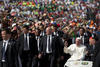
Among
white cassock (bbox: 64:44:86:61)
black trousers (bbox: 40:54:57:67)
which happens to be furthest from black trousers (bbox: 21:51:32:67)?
white cassock (bbox: 64:44:86:61)

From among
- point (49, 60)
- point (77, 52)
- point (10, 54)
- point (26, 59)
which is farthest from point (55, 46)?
point (10, 54)

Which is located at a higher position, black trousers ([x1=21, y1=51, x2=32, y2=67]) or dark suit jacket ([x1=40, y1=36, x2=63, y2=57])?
dark suit jacket ([x1=40, y1=36, x2=63, y2=57])

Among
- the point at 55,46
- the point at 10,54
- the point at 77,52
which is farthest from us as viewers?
the point at 55,46

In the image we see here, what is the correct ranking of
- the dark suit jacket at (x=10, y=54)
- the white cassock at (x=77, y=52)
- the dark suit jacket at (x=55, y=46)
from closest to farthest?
the dark suit jacket at (x=10, y=54) → the white cassock at (x=77, y=52) → the dark suit jacket at (x=55, y=46)

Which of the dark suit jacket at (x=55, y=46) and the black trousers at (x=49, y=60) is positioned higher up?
the dark suit jacket at (x=55, y=46)

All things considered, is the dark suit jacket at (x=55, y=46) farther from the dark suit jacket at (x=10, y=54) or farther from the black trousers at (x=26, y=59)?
the dark suit jacket at (x=10, y=54)

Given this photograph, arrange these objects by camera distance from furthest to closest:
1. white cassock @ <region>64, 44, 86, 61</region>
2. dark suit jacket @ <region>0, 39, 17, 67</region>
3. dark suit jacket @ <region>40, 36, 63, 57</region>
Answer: dark suit jacket @ <region>40, 36, 63, 57</region> → white cassock @ <region>64, 44, 86, 61</region> → dark suit jacket @ <region>0, 39, 17, 67</region>

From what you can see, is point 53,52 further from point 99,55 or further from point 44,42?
point 99,55

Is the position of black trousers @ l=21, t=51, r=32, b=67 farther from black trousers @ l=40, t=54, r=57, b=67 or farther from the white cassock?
the white cassock

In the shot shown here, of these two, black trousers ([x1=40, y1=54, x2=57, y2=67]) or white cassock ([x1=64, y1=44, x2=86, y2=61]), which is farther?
black trousers ([x1=40, y1=54, x2=57, y2=67])

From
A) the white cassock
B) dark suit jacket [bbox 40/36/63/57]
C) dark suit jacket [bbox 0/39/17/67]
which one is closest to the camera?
dark suit jacket [bbox 0/39/17/67]

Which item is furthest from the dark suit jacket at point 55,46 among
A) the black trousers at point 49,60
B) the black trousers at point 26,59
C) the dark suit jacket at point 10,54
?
the dark suit jacket at point 10,54

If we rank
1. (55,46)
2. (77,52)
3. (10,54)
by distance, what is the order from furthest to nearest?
1. (55,46)
2. (77,52)
3. (10,54)

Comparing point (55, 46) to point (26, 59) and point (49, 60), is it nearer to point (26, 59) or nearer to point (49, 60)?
point (49, 60)
